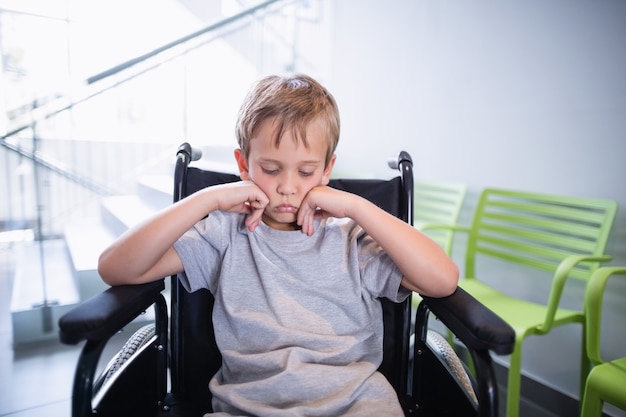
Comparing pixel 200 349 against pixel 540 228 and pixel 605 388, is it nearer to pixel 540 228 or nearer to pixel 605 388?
pixel 605 388

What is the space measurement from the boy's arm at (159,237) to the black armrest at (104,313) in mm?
30

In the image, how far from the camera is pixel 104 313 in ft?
2.04

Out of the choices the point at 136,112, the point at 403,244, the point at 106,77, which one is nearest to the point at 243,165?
the point at 403,244

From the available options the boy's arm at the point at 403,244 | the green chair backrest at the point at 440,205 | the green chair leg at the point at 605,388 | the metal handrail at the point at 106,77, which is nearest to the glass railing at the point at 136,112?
the metal handrail at the point at 106,77

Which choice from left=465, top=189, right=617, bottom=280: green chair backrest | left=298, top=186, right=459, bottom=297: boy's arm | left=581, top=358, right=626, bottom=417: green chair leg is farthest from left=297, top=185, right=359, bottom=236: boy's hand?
left=465, top=189, right=617, bottom=280: green chair backrest

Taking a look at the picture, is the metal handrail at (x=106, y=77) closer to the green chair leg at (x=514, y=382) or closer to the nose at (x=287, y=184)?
the nose at (x=287, y=184)

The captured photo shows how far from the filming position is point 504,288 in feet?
5.73

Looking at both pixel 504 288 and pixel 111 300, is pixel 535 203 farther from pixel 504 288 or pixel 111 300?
pixel 111 300

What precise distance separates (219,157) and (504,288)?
1965mm

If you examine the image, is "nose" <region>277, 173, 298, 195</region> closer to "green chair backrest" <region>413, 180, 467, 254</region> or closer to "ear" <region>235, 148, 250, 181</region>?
"ear" <region>235, 148, 250, 181</region>

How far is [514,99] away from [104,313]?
166 centimetres

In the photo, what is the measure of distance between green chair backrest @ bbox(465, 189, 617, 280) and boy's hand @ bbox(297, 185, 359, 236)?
0.87 meters

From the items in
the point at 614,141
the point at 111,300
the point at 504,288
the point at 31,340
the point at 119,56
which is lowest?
the point at 31,340

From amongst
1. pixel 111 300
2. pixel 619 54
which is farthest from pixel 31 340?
pixel 619 54
